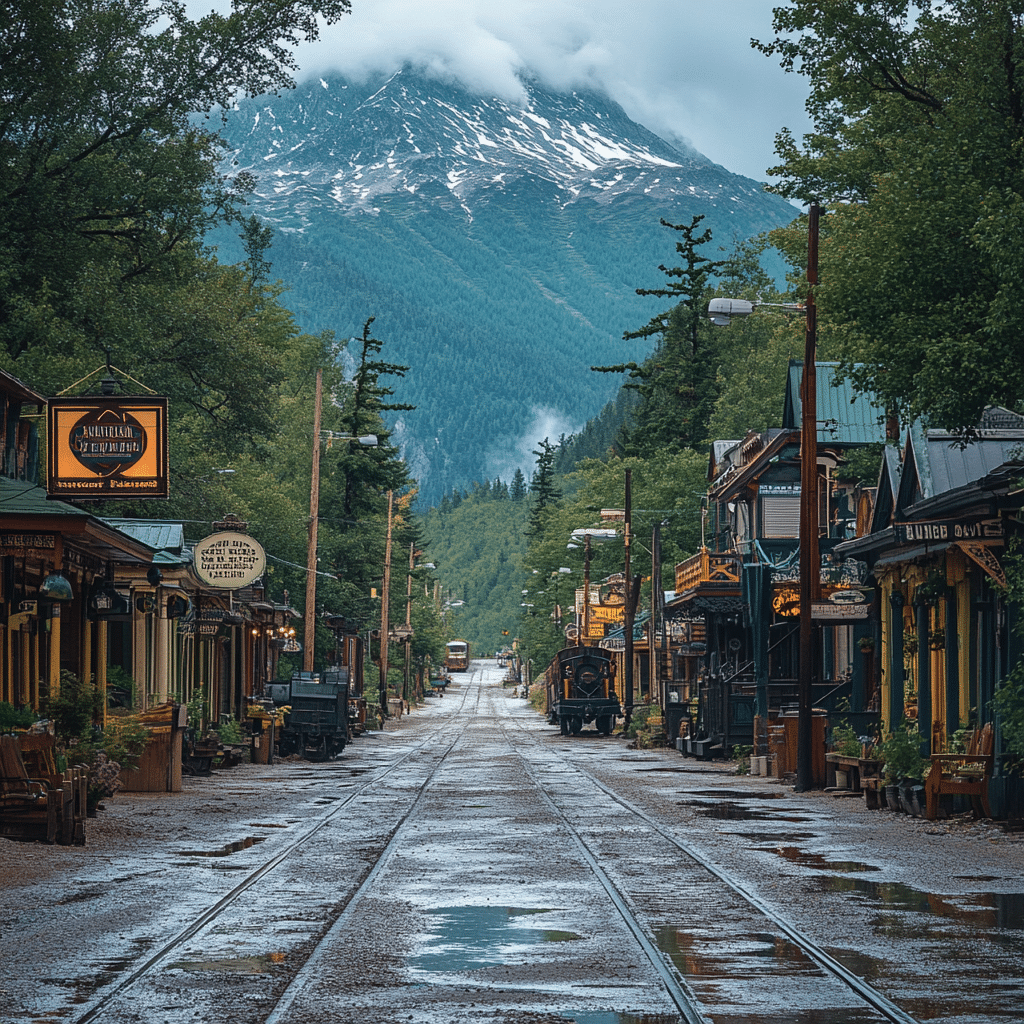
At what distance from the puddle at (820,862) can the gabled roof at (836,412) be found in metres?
27.4

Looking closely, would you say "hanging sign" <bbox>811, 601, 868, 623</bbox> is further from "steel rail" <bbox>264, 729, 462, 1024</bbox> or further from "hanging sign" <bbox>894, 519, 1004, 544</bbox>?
"steel rail" <bbox>264, 729, 462, 1024</bbox>

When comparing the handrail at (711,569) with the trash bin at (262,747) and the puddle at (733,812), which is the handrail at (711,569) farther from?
the puddle at (733,812)

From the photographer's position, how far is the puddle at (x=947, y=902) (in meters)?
12.3

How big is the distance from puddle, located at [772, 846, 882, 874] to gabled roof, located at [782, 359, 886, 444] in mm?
27423

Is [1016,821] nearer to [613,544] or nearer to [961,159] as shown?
[961,159]

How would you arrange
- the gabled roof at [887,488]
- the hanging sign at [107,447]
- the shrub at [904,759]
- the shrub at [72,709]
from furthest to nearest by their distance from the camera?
the gabled roof at [887,488] → the shrub at [904,759] → the hanging sign at [107,447] → the shrub at [72,709]

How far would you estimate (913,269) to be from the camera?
21547 millimetres

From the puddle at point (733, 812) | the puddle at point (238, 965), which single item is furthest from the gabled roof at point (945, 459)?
the puddle at point (238, 965)

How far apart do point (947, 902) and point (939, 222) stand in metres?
10.9

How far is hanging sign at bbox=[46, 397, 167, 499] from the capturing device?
22672mm

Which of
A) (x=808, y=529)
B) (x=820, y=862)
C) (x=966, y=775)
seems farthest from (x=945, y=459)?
(x=820, y=862)

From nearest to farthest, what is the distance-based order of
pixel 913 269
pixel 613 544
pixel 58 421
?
pixel 913 269 < pixel 58 421 < pixel 613 544

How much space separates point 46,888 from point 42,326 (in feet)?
80.7

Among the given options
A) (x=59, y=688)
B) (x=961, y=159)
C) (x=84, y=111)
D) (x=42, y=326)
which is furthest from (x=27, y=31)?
(x=961, y=159)
